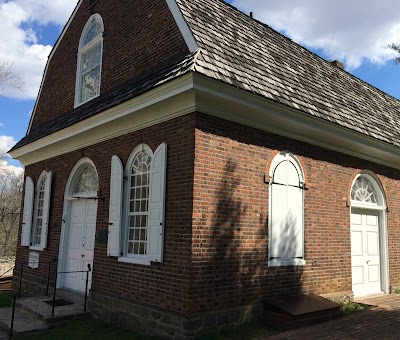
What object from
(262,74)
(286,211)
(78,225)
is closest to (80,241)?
(78,225)

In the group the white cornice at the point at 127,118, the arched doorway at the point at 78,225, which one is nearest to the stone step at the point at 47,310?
the arched doorway at the point at 78,225

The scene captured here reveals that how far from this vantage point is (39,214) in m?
12.2

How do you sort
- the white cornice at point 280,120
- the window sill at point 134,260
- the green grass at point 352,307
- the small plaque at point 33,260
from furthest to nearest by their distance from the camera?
the small plaque at point 33,260 < the green grass at point 352,307 < the window sill at point 134,260 < the white cornice at point 280,120

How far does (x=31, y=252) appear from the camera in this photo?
12000mm

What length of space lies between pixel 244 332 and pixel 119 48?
7.02 m

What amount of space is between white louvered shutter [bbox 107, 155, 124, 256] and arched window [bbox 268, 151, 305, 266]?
315 centimetres

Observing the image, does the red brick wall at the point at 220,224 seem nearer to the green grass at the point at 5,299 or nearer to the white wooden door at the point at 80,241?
the white wooden door at the point at 80,241

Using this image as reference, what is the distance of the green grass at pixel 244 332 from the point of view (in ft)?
21.6

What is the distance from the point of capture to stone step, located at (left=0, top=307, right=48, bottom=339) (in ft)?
24.9

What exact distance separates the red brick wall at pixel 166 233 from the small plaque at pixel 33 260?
3.51 m

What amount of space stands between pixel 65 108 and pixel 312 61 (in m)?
7.85

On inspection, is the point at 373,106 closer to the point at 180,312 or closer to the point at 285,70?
the point at 285,70

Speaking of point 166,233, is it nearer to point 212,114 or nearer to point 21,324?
point 212,114

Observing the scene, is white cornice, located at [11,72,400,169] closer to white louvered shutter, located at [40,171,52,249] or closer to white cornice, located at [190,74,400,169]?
white cornice, located at [190,74,400,169]
